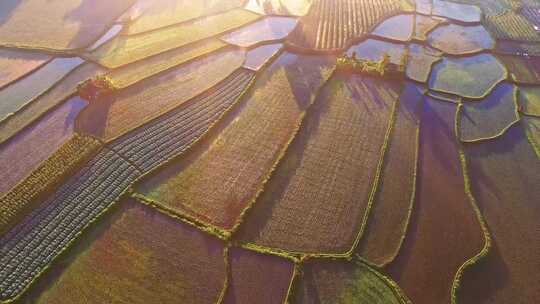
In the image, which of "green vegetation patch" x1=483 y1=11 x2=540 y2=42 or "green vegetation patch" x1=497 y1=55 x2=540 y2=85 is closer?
"green vegetation patch" x1=497 y1=55 x2=540 y2=85

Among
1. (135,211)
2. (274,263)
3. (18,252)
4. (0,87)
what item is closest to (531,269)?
(274,263)

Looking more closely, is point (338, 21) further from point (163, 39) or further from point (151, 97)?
point (151, 97)

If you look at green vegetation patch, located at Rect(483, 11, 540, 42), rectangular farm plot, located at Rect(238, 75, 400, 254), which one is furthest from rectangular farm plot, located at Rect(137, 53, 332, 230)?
green vegetation patch, located at Rect(483, 11, 540, 42)

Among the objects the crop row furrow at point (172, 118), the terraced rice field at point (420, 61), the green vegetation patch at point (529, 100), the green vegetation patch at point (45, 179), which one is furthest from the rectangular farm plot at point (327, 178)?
the green vegetation patch at point (45, 179)

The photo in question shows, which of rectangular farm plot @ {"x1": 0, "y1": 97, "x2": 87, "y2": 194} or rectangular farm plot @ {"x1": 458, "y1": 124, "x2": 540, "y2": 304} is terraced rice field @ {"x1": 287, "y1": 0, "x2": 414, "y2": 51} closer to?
rectangular farm plot @ {"x1": 458, "y1": 124, "x2": 540, "y2": 304}

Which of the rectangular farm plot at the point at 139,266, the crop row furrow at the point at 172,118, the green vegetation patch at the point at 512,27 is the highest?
the green vegetation patch at the point at 512,27

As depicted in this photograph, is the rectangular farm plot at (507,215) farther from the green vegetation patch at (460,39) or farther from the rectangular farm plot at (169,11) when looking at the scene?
the rectangular farm plot at (169,11)
